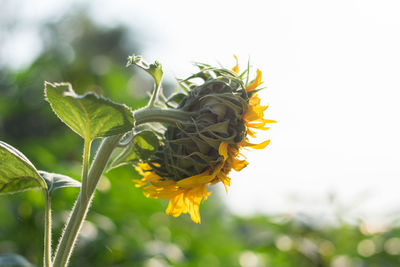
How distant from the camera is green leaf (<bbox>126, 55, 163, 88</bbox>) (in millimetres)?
620

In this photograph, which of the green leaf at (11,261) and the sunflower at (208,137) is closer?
the sunflower at (208,137)

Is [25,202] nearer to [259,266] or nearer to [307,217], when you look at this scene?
[259,266]

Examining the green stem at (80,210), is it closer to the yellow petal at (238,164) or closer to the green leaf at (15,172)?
the green leaf at (15,172)

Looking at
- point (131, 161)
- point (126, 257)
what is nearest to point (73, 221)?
point (131, 161)

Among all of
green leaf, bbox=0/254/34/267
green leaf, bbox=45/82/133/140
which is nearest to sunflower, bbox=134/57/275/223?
green leaf, bbox=45/82/133/140

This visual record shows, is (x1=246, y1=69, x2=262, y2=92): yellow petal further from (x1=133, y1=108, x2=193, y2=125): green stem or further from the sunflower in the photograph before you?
(x1=133, y1=108, x2=193, y2=125): green stem

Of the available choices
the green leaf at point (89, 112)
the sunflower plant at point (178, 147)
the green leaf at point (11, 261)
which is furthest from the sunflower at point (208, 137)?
the green leaf at point (11, 261)

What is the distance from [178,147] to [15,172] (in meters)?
0.27

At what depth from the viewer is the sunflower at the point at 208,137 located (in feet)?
2.29

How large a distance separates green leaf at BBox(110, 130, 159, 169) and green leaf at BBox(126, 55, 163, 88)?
3.8 inches

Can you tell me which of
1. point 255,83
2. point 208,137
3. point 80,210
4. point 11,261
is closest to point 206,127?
point 208,137

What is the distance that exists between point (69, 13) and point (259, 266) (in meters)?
9.26

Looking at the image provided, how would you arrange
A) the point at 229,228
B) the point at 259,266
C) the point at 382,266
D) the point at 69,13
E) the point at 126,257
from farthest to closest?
1. the point at 69,13
2. the point at 229,228
3. the point at 259,266
4. the point at 382,266
5. the point at 126,257

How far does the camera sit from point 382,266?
6.41 ft
